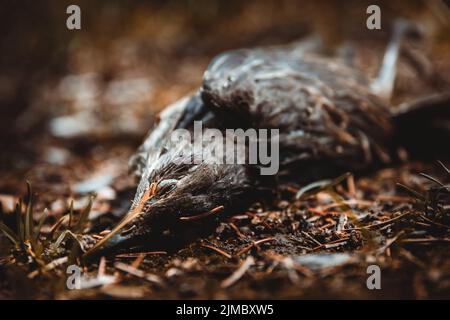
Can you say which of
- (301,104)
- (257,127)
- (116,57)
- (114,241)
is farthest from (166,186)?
(116,57)

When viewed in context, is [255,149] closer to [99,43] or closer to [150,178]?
[150,178]

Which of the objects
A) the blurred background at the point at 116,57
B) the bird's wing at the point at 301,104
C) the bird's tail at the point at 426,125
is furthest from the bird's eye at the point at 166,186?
the bird's tail at the point at 426,125

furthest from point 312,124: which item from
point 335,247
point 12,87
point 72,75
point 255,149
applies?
point 72,75

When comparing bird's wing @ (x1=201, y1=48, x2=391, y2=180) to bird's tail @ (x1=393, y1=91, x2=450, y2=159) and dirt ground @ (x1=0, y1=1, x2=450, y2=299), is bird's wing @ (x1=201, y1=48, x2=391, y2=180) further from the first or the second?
dirt ground @ (x1=0, y1=1, x2=450, y2=299)

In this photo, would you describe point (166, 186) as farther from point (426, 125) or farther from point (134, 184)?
point (426, 125)

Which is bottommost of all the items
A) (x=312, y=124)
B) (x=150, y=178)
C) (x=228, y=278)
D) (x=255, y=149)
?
(x=228, y=278)

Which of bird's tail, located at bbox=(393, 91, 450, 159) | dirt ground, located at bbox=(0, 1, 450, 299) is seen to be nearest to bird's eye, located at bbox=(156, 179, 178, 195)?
dirt ground, located at bbox=(0, 1, 450, 299)
